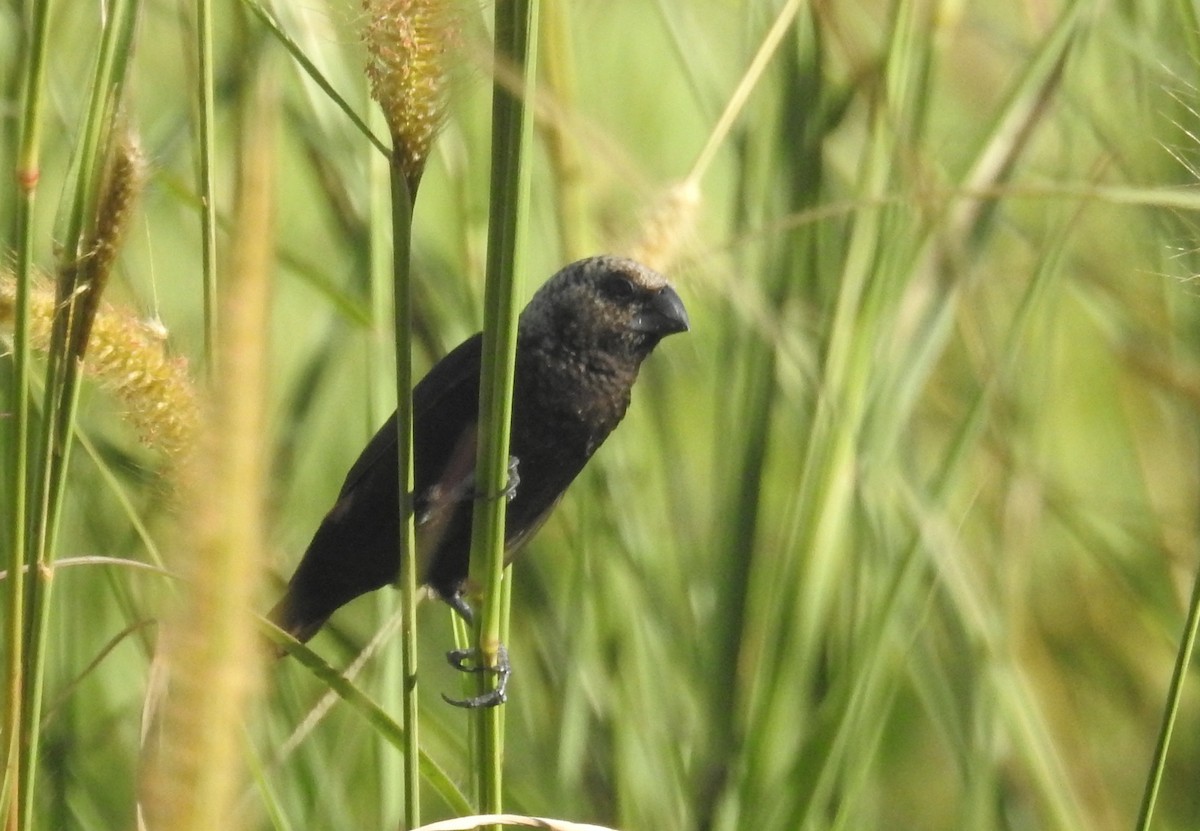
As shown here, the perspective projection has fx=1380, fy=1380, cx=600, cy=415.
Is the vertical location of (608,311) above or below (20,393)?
above

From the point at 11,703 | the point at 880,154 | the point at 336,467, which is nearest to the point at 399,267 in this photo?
the point at 11,703

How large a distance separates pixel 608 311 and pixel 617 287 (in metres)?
0.04

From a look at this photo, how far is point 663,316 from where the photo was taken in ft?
6.25

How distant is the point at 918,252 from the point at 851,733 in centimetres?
52

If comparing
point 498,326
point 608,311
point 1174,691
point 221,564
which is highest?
point 608,311

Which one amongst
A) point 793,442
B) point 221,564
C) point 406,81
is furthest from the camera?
point 793,442

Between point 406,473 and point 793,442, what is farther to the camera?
point 793,442

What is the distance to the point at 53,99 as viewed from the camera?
5.18 feet

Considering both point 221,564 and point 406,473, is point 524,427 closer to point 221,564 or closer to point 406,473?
point 406,473

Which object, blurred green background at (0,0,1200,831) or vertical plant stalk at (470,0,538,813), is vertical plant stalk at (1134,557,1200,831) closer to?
blurred green background at (0,0,1200,831)

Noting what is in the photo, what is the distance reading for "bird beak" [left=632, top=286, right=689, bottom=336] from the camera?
73.9 inches

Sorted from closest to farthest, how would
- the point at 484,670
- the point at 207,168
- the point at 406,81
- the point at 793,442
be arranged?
1. the point at 406,81
2. the point at 207,168
3. the point at 484,670
4. the point at 793,442

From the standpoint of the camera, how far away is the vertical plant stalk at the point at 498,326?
87cm

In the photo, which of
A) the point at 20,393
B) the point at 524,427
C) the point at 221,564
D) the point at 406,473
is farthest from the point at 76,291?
the point at 524,427
